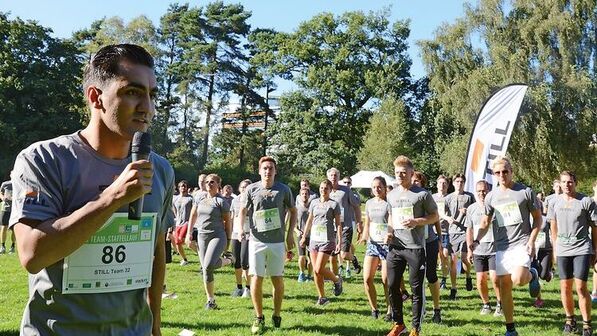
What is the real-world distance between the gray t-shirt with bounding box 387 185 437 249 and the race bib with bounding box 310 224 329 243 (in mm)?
2530

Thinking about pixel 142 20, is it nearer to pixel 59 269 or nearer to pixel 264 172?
pixel 264 172

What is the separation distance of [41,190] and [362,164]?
44718 mm

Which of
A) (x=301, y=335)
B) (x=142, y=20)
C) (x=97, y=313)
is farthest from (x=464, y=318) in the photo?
(x=142, y=20)

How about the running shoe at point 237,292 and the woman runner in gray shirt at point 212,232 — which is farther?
the running shoe at point 237,292

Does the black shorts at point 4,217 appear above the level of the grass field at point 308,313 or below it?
above

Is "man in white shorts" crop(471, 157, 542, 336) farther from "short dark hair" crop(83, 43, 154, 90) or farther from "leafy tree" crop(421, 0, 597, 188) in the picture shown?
"leafy tree" crop(421, 0, 597, 188)

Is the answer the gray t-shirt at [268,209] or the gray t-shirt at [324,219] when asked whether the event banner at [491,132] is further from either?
the gray t-shirt at [268,209]

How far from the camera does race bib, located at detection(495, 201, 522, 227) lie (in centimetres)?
764

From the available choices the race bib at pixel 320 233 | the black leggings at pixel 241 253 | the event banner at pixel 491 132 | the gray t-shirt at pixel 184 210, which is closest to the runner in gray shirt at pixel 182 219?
the gray t-shirt at pixel 184 210

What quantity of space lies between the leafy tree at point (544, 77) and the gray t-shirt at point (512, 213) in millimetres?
26818

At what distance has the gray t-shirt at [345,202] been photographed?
41.2 feet

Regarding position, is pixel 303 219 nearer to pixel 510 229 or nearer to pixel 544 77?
pixel 510 229

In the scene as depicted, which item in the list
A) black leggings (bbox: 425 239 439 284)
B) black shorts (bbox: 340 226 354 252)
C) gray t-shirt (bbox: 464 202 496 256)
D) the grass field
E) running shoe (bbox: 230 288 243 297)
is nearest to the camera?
the grass field

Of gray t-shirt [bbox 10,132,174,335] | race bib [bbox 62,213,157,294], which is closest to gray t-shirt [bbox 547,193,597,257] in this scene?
race bib [bbox 62,213,157,294]
